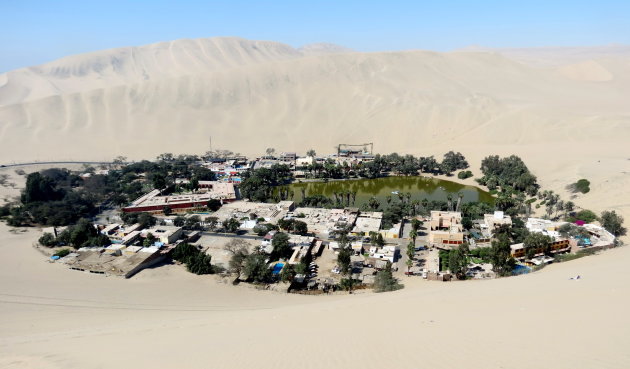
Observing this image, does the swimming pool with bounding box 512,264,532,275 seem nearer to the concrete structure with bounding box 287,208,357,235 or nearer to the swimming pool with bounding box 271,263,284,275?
the concrete structure with bounding box 287,208,357,235

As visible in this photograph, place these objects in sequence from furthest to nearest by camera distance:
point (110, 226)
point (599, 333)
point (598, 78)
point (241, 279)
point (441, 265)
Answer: point (598, 78)
point (110, 226)
point (441, 265)
point (241, 279)
point (599, 333)

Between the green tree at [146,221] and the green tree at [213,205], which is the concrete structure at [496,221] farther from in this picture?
the green tree at [146,221]

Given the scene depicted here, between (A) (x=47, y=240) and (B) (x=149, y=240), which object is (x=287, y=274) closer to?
(B) (x=149, y=240)

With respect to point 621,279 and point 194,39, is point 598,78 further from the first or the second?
point 194,39

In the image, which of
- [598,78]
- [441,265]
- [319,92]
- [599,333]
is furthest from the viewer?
[598,78]

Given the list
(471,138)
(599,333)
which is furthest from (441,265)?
(471,138)

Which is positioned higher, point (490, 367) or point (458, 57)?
point (458, 57)

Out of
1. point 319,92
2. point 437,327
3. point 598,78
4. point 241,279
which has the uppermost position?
point 598,78
